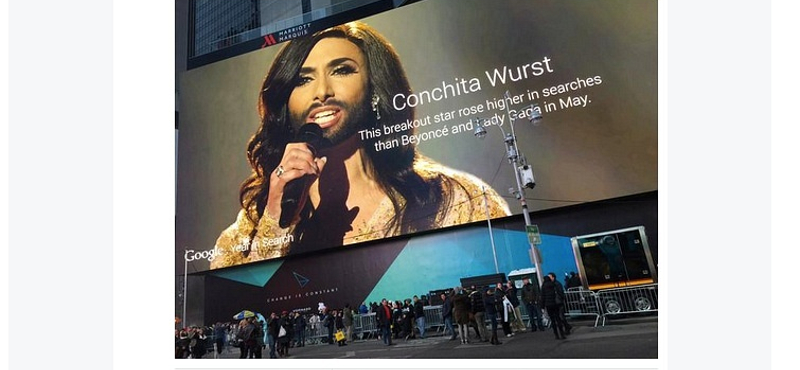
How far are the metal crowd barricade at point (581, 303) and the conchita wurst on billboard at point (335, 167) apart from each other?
380cm

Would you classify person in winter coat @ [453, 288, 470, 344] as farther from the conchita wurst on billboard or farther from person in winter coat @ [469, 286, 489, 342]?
the conchita wurst on billboard

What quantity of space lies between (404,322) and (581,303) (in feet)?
15.9

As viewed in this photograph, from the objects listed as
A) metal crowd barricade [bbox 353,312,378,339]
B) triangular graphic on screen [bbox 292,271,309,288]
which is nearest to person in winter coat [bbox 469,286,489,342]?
metal crowd barricade [bbox 353,312,378,339]

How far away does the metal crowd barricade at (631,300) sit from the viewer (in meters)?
14.3

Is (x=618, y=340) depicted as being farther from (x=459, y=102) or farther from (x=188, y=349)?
(x=188, y=349)

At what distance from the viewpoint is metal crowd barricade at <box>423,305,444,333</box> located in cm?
1711

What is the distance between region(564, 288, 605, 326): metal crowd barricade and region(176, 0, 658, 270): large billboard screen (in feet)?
10.2

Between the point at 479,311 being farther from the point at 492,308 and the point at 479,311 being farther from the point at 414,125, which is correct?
the point at 414,125

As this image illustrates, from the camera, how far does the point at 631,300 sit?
14438 millimetres

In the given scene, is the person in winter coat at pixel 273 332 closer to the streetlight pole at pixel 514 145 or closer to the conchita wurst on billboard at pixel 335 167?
the conchita wurst on billboard at pixel 335 167

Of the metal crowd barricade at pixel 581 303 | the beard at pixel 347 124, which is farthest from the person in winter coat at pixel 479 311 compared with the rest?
A: the beard at pixel 347 124

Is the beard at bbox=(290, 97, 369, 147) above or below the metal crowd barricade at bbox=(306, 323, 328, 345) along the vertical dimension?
above

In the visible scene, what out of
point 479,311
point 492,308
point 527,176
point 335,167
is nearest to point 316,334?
point 335,167

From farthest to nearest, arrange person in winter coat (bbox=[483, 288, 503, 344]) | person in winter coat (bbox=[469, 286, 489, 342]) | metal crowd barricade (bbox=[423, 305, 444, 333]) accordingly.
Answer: metal crowd barricade (bbox=[423, 305, 444, 333]) < person in winter coat (bbox=[469, 286, 489, 342]) < person in winter coat (bbox=[483, 288, 503, 344])
